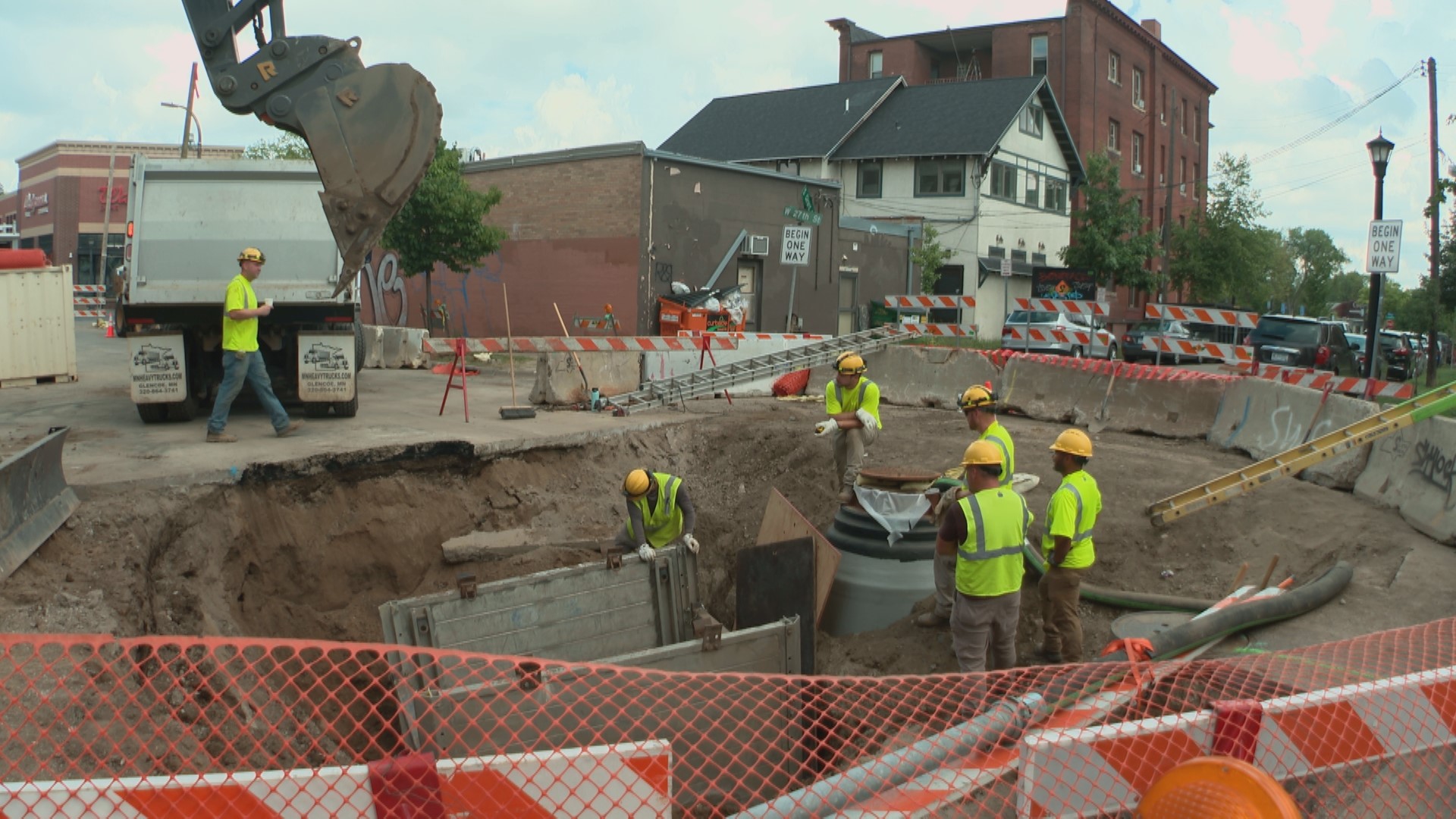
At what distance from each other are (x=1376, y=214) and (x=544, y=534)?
A: 46.5 ft

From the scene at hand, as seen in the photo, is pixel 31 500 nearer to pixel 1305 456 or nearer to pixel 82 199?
pixel 1305 456

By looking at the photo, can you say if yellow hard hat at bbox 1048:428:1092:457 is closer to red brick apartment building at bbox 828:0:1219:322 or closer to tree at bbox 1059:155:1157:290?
tree at bbox 1059:155:1157:290

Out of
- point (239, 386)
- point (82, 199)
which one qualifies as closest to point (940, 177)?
point (239, 386)

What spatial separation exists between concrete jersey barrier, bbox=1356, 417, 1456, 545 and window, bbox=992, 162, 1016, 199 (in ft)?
98.9

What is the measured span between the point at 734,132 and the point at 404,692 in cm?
3770

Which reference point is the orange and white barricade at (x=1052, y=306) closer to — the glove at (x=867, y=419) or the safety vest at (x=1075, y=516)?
the glove at (x=867, y=419)

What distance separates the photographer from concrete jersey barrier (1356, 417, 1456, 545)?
24.3 feet

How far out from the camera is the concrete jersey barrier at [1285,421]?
9.05m

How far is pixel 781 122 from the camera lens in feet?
135

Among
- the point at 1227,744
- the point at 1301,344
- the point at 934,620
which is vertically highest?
A: the point at 1301,344

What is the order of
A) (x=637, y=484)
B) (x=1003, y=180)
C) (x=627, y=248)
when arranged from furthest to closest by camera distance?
(x=1003, y=180), (x=627, y=248), (x=637, y=484)

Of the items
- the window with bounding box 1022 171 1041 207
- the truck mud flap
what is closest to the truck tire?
the truck mud flap

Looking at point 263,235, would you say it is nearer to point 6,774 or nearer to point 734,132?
point 6,774

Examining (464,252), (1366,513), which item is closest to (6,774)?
(1366,513)
